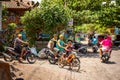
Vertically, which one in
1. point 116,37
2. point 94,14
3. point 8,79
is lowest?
point 116,37

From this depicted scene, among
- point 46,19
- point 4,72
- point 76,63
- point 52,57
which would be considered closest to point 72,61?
point 76,63

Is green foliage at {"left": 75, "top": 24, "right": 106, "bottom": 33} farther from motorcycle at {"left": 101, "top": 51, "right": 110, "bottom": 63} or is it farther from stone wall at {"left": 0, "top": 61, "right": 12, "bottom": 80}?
stone wall at {"left": 0, "top": 61, "right": 12, "bottom": 80}

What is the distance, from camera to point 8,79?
10430 millimetres

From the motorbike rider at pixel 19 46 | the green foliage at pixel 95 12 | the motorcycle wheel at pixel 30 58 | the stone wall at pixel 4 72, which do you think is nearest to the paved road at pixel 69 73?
the motorcycle wheel at pixel 30 58

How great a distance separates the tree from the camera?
89.9ft

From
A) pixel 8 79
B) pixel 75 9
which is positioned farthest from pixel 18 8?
pixel 8 79

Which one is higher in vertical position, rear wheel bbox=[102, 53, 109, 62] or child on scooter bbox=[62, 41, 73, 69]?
child on scooter bbox=[62, 41, 73, 69]

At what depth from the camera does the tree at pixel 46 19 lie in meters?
27.4

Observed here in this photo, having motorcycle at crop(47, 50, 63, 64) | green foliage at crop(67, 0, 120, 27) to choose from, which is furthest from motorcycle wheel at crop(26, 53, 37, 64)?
green foliage at crop(67, 0, 120, 27)

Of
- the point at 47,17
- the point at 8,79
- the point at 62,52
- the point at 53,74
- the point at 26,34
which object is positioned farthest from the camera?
the point at 26,34

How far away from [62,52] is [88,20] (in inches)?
722

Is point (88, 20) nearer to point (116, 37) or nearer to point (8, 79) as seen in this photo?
point (116, 37)

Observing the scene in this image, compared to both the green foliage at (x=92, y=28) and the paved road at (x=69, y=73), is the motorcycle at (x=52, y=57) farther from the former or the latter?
the green foliage at (x=92, y=28)

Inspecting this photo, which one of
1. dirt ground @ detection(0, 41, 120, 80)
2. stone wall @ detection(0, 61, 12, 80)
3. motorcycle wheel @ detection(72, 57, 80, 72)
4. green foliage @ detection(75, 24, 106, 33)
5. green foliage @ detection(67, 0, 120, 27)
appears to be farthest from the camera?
green foliage @ detection(75, 24, 106, 33)
